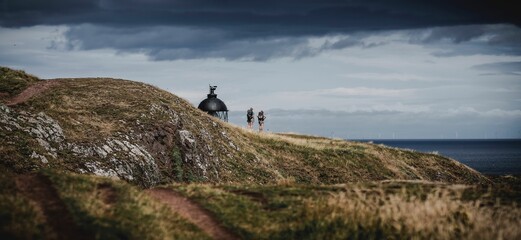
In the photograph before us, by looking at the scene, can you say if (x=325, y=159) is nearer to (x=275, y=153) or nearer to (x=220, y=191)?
(x=275, y=153)

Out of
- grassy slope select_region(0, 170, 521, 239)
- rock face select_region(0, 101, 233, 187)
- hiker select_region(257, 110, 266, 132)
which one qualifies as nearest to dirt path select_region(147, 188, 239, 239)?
grassy slope select_region(0, 170, 521, 239)

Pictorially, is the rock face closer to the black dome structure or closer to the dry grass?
the dry grass

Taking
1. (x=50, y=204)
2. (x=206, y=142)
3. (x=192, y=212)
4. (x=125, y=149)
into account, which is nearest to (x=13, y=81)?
(x=125, y=149)

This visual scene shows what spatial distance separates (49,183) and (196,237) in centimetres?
592

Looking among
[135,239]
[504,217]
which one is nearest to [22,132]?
[135,239]

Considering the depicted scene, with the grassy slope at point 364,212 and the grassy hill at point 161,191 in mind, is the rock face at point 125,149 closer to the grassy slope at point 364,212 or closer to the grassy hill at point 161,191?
the grassy hill at point 161,191

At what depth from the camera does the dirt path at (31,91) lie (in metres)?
33.8

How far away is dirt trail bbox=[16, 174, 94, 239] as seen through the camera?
39.3 ft

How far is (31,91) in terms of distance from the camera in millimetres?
37406

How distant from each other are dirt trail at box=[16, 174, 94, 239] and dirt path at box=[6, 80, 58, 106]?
61.5 feet

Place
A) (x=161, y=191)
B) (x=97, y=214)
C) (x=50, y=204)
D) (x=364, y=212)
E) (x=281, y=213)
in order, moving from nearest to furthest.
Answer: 1. (x=97, y=214)
2. (x=50, y=204)
3. (x=364, y=212)
4. (x=281, y=213)
5. (x=161, y=191)

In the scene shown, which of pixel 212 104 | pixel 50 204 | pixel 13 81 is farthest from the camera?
pixel 212 104

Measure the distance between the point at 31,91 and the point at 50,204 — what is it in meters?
27.1

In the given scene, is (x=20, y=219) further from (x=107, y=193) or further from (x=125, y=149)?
(x=125, y=149)
